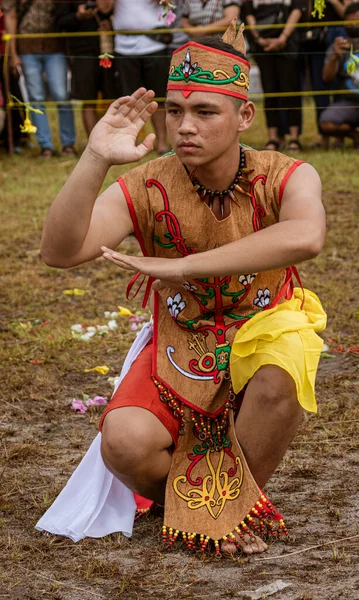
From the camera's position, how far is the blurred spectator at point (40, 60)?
429 inches

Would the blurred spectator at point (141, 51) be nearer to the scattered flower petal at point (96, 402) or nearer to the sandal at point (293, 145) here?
the sandal at point (293, 145)

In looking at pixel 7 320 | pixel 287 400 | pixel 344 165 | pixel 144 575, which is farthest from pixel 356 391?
pixel 344 165

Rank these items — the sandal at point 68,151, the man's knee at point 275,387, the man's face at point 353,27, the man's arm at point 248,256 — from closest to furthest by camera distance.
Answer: the man's arm at point 248,256 → the man's knee at point 275,387 → the man's face at point 353,27 → the sandal at point 68,151

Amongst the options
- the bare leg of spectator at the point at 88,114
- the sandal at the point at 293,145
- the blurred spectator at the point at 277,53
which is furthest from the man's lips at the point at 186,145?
the bare leg of spectator at the point at 88,114

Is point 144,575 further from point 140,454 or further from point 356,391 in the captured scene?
point 356,391

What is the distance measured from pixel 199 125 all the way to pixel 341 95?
8184 mm

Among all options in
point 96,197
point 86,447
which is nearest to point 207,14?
point 86,447

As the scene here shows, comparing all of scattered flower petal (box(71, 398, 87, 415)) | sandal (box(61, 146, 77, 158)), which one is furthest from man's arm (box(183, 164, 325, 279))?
sandal (box(61, 146, 77, 158))

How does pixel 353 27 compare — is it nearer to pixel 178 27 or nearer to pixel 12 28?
pixel 178 27

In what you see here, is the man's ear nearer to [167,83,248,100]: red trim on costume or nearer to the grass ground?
[167,83,248,100]: red trim on costume

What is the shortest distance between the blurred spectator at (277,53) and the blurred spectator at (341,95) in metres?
0.36

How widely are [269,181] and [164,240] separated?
0.41m

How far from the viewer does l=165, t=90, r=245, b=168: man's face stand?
123 inches

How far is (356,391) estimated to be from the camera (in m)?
4.69
